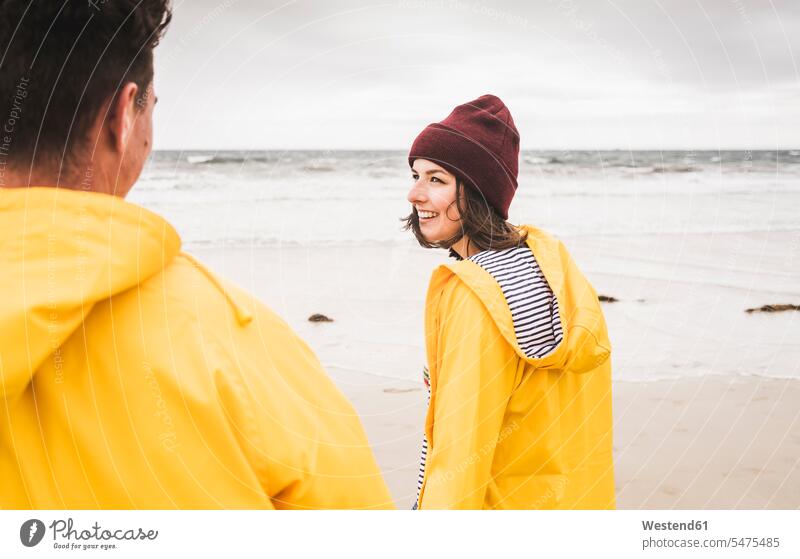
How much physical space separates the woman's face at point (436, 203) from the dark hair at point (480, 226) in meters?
0.01

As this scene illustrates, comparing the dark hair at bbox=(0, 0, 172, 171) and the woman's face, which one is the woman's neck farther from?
the dark hair at bbox=(0, 0, 172, 171)

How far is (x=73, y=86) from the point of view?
3.11ft

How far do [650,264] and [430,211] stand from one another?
15.5 ft

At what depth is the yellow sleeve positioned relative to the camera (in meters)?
1.42

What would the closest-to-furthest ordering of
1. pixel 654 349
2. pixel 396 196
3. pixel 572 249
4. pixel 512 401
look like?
pixel 512 401 < pixel 654 349 < pixel 572 249 < pixel 396 196

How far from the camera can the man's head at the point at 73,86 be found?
95 centimetres

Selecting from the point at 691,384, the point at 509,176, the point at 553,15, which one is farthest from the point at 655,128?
the point at 509,176

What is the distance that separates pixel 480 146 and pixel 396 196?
7165mm

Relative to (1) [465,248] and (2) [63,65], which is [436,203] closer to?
(1) [465,248]
